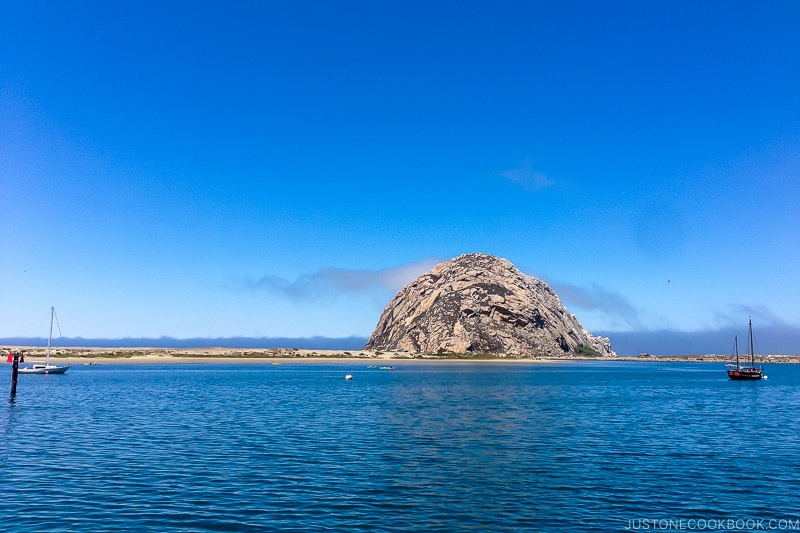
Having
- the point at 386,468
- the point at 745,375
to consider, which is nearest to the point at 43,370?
the point at 386,468

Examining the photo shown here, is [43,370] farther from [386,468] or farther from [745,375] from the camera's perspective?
[745,375]

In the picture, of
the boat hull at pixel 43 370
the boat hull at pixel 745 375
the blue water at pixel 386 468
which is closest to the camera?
the blue water at pixel 386 468

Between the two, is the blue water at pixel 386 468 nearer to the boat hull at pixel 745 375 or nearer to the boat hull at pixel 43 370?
the boat hull at pixel 43 370

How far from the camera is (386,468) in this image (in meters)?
33.4

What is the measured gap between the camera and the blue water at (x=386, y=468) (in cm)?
2405

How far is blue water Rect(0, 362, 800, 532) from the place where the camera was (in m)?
24.0

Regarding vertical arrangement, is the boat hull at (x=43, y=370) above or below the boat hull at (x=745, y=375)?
above

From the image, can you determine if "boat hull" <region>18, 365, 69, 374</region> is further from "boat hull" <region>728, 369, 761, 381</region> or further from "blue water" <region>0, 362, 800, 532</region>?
"boat hull" <region>728, 369, 761, 381</region>

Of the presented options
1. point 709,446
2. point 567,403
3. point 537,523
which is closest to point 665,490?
point 537,523

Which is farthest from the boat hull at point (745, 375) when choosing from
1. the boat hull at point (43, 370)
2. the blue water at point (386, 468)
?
the boat hull at point (43, 370)

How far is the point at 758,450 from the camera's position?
40.4 metres

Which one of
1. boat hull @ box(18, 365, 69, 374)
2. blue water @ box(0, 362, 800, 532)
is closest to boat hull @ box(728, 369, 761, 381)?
blue water @ box(0, 362, 800, 532)

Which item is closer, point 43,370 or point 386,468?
point 386,468

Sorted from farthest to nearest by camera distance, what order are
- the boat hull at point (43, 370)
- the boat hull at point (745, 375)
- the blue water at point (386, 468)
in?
the boat hull at point (745, 375), the boat hull at point (43, 370), the blue water at point (386, 468)
